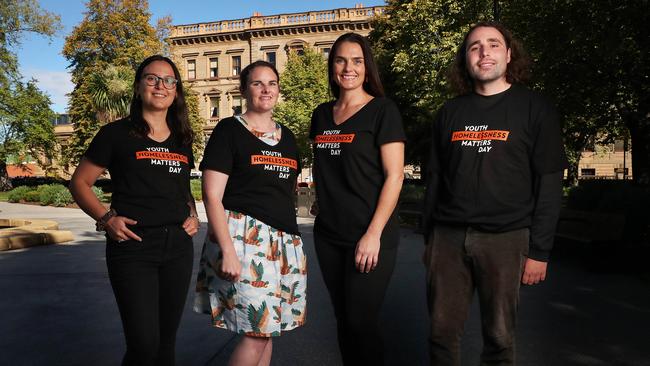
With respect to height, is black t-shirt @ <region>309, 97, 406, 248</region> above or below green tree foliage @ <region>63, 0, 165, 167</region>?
below

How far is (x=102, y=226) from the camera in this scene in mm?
2773

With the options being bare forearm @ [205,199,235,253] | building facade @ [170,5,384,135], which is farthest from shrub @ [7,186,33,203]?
bare forearm @ [205,199,235,253]

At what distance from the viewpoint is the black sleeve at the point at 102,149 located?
9.02ft

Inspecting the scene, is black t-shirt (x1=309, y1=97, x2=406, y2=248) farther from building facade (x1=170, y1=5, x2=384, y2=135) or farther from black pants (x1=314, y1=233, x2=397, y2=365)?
building facade (x1=170, y1=5, x2=384, y2=135)

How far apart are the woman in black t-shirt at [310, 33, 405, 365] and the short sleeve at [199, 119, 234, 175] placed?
1.57ft

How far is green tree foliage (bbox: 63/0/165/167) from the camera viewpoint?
35.7m

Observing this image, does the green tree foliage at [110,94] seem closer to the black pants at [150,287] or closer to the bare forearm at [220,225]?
the black pants at [150,287]

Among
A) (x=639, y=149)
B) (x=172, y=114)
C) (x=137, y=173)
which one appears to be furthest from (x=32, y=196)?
(x=137, y=173)

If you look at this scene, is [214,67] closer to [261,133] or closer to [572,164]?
[572,164]

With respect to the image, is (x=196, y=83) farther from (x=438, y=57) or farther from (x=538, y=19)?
(x=538, y=19)

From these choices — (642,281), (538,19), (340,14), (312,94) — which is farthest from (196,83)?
(642,281)

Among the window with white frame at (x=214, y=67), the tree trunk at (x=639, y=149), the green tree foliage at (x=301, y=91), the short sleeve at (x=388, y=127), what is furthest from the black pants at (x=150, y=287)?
the window with white frame at (x=214, y=67)

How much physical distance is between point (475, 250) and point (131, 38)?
37.6 meters

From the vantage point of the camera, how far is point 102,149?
9.03 feet
